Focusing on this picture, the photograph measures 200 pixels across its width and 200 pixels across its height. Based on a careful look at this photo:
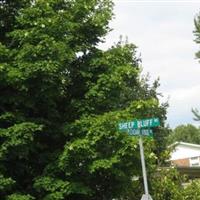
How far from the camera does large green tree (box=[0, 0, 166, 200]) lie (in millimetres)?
16844

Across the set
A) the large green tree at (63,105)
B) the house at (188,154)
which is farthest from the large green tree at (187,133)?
the large green tree at (63,105)

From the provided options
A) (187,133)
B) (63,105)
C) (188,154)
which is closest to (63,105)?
(63,105)

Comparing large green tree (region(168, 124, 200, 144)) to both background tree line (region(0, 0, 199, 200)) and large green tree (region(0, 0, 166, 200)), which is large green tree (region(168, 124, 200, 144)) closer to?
background tree line (region(0, 0, 199, 200))

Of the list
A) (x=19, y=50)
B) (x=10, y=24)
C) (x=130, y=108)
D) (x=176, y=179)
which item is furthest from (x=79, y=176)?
(x=176, y=179)

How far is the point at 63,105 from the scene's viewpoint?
19125 mm

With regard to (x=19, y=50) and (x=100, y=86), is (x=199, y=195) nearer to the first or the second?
→ (x=100, y=86)

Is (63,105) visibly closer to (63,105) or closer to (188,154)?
(63,105)

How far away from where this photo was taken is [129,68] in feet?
60.4

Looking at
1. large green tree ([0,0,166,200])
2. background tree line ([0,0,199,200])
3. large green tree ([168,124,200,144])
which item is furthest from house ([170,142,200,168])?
large green tree ([0,0,166,200])

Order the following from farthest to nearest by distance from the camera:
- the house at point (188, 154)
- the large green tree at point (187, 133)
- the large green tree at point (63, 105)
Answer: the large green tree at point (187, 133) → the house at point (188, 154) → the large green tree at point (63, 105)

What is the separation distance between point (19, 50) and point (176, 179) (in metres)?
11.2

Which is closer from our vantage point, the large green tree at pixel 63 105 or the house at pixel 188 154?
the large green tree at pixel 63 105

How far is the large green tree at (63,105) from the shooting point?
663 inches

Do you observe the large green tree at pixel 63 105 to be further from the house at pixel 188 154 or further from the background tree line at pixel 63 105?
the house at pixel 188 154
